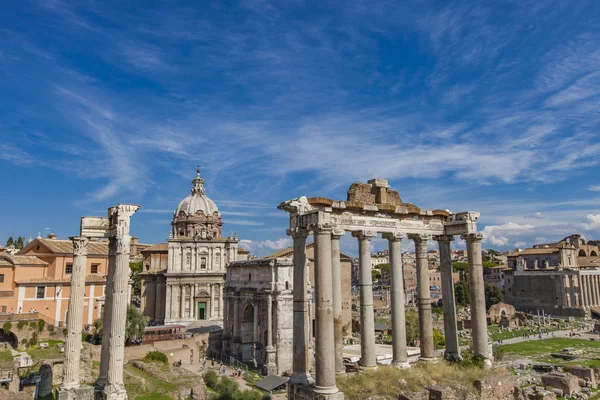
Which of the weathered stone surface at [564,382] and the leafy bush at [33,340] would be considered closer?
the leafy bush at [33,340]

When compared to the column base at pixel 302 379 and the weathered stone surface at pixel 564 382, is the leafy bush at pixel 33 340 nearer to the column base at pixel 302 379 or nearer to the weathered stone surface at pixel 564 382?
the column base at pixel 302 379

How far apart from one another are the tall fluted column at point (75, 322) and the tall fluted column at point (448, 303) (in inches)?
537

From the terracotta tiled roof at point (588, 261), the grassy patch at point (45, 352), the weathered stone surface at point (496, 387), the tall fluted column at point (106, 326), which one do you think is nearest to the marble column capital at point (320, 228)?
the tall fluted column at point (106, 326)

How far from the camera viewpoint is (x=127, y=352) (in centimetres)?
3055

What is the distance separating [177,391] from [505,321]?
60185mm

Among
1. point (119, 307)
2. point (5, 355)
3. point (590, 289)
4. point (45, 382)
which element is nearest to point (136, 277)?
point (5, 355)

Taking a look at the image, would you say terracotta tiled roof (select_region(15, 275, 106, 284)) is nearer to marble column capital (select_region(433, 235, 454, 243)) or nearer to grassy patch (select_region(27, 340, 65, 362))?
grassy patch (select_region(27, 340, 65, 362))

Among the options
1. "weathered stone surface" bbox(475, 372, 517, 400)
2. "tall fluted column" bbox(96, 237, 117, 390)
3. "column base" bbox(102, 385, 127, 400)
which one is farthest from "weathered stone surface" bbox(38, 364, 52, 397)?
"weathered stone surface" bbox(475, 372, 517, 400)

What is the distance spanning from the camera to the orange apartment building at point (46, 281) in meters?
33.5

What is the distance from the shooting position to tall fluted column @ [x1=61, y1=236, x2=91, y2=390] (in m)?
15.6

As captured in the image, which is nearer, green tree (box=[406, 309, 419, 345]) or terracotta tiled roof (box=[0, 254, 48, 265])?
terracotta tiled roof (box=[0, 254, 48, 265])

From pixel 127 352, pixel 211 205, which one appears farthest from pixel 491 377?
pixel 211 205

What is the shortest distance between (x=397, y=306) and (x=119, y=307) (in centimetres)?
971

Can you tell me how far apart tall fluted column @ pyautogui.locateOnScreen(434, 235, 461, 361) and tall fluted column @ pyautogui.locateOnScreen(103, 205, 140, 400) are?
11919mm
